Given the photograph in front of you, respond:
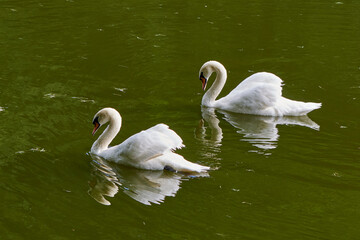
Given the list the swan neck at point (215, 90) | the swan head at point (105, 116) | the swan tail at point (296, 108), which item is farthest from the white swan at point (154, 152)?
the swan neck at point (215, 90)

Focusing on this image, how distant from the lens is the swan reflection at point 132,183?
7816 mm

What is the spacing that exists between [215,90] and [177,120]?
1370 millimetres

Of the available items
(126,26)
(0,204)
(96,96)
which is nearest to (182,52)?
(126,26)

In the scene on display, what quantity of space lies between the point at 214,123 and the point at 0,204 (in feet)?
14.4

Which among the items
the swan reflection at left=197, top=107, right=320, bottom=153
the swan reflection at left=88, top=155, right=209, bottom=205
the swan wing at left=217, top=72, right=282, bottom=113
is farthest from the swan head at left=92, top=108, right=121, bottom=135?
the swan wing at left=217, top=72, right=282, bottom=113

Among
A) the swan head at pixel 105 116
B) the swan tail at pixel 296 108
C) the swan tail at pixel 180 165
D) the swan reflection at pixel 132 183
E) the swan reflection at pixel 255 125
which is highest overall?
the swan head at pixel 105 116

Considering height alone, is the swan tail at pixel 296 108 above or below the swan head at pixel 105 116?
below

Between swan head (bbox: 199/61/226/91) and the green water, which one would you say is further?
swan head (bbox: 199/61/226/91)

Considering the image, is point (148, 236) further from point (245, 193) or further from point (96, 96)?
point (96, 96)

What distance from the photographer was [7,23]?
1647 centimetres

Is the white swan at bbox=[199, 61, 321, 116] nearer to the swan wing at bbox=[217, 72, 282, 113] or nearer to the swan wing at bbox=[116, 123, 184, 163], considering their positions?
the swan wing at bbox=[217, 72, 282, 113]

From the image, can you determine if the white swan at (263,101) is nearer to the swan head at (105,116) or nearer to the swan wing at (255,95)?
the swan wing at (255,95)

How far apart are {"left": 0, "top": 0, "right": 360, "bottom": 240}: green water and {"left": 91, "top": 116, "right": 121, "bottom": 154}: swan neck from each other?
0.18m

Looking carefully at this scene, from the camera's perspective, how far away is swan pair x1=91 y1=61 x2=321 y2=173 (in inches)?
332
